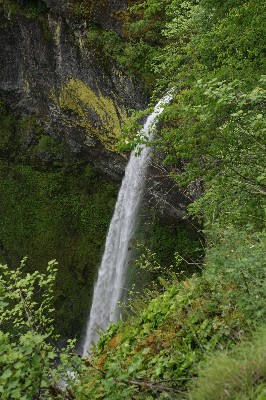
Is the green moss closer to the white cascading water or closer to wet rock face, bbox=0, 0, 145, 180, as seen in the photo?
wet rock face, bbox=0, 0, 145, 180

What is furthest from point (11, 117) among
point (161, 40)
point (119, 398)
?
point (119, 398)

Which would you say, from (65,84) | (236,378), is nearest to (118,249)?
(65,84)

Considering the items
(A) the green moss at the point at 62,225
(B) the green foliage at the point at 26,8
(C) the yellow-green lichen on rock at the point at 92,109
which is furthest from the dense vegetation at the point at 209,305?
(A) the green moss at the point at 62,225

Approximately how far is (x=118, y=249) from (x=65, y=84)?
4779mm

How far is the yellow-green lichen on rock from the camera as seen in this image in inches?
421

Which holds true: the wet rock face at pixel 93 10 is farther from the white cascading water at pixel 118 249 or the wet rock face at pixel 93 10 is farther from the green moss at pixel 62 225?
the green moss at pixel 62 225

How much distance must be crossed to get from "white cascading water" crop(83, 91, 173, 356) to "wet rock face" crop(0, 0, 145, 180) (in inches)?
56.0

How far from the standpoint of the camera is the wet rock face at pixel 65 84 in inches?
407

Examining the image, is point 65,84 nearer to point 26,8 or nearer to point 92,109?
point 92,109

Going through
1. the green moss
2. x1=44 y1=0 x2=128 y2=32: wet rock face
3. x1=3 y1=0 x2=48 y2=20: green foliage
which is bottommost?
the green moss

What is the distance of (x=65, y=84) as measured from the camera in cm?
1134

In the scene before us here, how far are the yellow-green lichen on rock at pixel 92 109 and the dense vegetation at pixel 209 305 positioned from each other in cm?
581

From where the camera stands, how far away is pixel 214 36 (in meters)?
4.36

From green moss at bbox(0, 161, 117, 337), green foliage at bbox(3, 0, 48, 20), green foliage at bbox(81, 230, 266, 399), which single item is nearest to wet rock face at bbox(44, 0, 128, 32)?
green foliage at bbox(3, 0, 48, 20)
